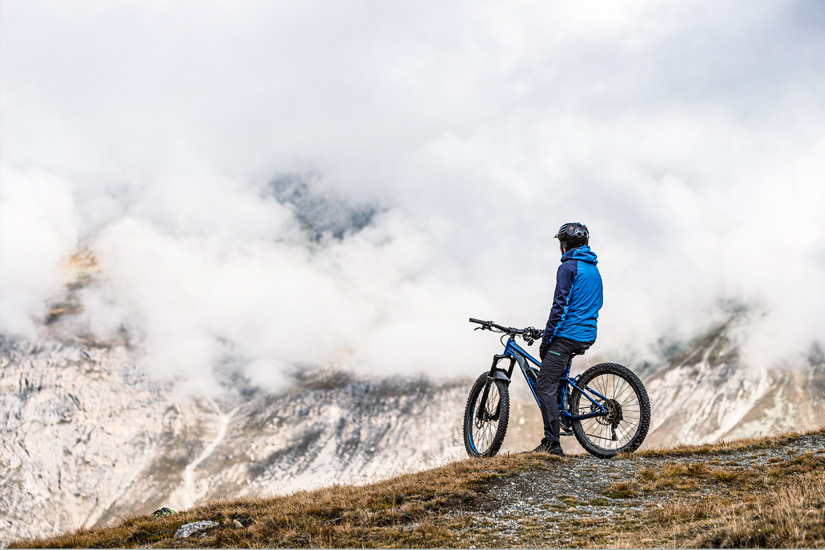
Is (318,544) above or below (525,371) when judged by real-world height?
below

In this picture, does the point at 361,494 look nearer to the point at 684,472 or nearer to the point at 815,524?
the point at 684,472

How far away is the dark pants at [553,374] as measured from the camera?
38.9 feet

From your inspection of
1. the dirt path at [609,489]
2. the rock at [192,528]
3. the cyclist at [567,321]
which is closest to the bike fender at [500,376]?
the cyclist at [567,321]

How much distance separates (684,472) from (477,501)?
402 cm

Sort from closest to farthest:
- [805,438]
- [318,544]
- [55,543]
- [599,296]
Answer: [318,544] → [55,543] → [599,296] → [805,438]

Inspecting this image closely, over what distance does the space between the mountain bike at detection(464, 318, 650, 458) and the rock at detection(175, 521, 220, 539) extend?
19.6 ft

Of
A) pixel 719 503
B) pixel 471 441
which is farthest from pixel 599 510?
pixel 471 441

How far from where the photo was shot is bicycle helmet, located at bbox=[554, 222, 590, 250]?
1216cm

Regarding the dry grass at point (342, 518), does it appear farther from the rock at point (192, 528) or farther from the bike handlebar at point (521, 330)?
the bike handlebar at point (521, 330)

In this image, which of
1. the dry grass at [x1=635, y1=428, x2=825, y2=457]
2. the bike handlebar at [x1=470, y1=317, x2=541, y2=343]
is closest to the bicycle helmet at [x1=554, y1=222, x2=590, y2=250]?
the bike handlebar at [x1=470, y1=317, x2=541, y2=343]

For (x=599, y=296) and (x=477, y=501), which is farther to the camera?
(x=599, y=296)

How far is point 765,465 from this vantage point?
11.1 m

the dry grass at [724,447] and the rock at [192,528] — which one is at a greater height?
the dry grass at [724,447]

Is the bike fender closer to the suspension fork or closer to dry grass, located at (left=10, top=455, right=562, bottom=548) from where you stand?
the suspension fork
